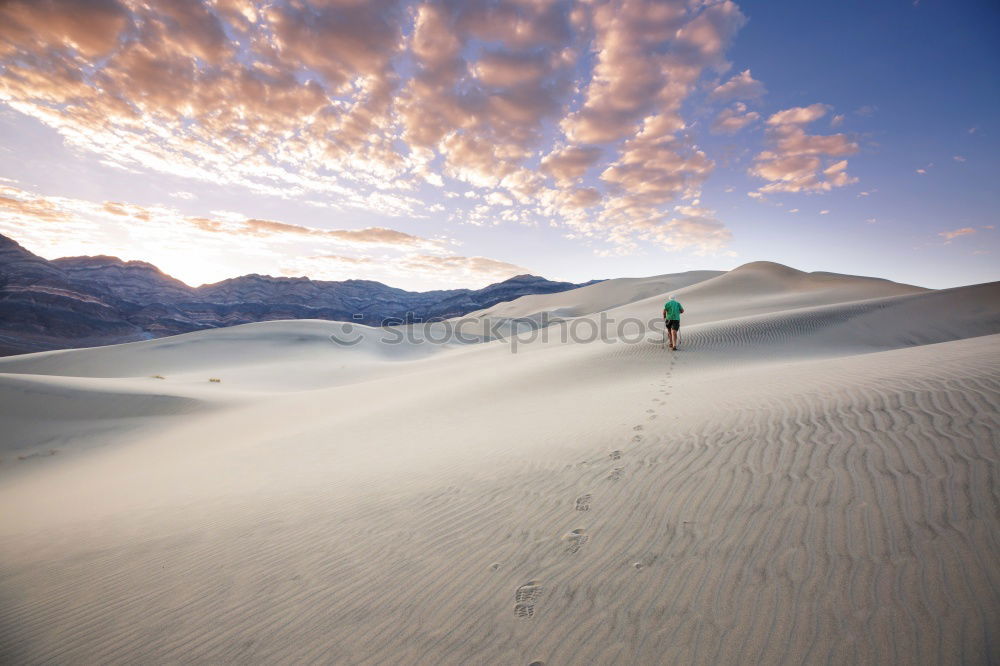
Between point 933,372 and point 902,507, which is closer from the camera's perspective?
point 902,507

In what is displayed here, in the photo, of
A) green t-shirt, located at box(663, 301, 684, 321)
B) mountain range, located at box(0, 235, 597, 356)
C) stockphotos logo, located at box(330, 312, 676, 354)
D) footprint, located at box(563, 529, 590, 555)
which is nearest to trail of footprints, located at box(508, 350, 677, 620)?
footprint, located at box(563, 529, 590, 555)

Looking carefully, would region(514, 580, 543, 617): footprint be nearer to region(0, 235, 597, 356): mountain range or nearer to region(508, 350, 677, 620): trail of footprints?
region(508, 350, 677, 620): trail of footprints

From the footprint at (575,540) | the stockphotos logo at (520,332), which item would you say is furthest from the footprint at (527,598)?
the stockphotos logo at (520,332)

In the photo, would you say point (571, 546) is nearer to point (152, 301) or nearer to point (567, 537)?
point (567, 537)

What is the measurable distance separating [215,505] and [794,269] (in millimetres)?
56222

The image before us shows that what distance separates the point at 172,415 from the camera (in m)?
12.0

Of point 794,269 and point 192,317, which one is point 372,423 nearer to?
point 794,269

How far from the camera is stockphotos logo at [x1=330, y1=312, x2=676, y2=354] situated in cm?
2103

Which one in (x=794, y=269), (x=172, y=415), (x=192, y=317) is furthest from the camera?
(x=192, y=317)

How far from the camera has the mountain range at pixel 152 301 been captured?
2584 inches

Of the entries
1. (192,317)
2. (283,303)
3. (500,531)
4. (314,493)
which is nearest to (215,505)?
(314,493)

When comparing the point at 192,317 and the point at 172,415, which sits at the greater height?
the point at 192,317

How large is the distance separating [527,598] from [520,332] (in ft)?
142

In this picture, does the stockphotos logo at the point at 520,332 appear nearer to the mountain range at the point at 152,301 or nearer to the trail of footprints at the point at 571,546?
the trail of footprints at the point at 571,546
